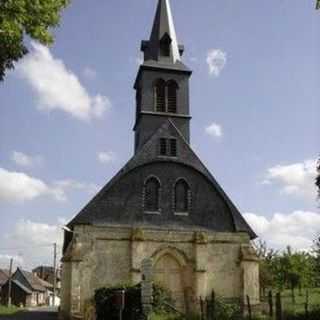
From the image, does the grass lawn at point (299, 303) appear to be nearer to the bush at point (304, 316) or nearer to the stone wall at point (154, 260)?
the bush at point (304, 316)

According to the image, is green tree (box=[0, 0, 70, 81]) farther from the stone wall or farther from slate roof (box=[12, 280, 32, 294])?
slate roof (box=[12, 280, 32, 294])

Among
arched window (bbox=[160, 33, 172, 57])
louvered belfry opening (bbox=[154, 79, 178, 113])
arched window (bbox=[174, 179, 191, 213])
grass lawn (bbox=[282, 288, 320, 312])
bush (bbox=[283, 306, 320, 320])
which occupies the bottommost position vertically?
grass lawn (bbox=[282, 288, 320, 312])

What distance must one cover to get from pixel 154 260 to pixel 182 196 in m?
3.91

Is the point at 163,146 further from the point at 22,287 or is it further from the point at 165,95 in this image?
the point at 22,287

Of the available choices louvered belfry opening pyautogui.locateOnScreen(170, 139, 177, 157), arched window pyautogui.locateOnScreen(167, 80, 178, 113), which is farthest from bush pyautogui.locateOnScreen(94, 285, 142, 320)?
arched window pyautogui.locateOnScreen(167, 80, 178, 113)

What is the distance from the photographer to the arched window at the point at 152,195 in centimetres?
2966

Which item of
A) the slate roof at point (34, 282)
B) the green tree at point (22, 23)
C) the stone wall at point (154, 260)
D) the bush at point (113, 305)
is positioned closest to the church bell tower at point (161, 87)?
the stone wall at point (154, 260)

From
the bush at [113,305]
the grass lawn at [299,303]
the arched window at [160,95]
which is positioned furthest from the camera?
the arched window at [160,95]

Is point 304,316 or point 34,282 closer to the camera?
point 304,316

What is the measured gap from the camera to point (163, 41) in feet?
116

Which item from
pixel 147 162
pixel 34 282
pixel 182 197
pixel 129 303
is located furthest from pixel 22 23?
pixel 34 282

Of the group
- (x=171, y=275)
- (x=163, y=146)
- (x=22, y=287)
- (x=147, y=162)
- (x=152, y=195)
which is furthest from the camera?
(x=22, y=287)

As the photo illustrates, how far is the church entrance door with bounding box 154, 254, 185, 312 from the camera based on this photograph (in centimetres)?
2911

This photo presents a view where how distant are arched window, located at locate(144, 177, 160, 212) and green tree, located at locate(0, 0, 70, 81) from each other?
1886cm
